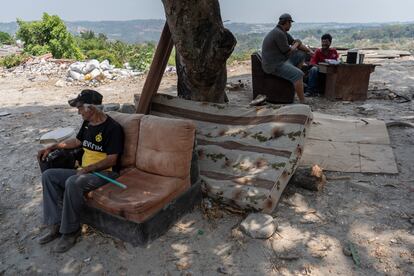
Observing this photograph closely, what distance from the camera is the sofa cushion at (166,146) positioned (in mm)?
3525

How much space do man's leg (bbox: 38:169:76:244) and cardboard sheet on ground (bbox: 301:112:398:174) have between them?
2.85 m

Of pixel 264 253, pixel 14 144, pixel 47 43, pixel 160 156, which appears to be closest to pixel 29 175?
pixel 14 144

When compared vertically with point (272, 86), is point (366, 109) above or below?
below

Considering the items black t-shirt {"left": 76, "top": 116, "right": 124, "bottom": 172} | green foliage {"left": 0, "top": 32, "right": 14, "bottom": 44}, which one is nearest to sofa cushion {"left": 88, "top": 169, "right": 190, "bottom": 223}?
black t-shirt {"left": 76, "top": 116, "right": 124, "bottom": 172}

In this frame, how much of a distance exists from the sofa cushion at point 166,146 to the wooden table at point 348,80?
209 inches

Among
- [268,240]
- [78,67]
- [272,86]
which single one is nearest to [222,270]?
[268,240]

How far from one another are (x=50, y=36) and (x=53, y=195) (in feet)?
65.1

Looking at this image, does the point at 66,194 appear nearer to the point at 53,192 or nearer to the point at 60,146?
the point at 53,192

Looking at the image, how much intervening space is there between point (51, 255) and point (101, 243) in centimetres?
46

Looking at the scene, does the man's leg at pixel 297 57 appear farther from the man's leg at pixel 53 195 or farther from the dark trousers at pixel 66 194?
the man's leg at pixel 53 195

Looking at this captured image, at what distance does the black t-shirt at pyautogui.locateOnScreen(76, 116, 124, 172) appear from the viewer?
142 inches

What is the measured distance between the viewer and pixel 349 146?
16.4ft

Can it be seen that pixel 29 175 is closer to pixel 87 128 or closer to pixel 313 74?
pixel 87 128

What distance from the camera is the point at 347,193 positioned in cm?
406
